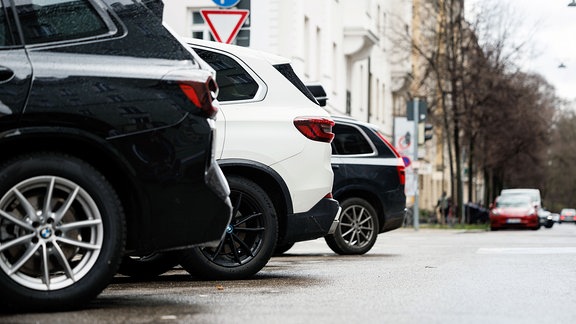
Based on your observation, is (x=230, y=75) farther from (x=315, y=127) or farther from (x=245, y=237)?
(x=245, y=237)

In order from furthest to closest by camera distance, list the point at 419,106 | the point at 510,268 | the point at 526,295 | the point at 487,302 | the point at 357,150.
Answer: the point at 419,106 < the point at 357,150 < the point at 510,268 < the point at 526,295 < the point at 487,302

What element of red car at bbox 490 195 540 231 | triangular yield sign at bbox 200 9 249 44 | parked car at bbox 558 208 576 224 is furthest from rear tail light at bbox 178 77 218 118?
parked car at bbox 558 208 576 224

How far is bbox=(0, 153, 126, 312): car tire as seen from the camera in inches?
258

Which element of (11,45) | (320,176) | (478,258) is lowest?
(478,258)

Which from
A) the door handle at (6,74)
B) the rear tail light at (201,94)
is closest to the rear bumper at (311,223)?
the rear tail light at (201,94)

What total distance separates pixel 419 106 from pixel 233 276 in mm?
25713

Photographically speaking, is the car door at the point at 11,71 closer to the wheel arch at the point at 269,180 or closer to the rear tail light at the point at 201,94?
the rear tail light at the point at 201,94

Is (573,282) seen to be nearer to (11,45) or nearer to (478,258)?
(478,258)

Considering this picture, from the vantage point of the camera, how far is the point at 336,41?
44.8 meters

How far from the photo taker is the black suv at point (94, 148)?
660 centimetres

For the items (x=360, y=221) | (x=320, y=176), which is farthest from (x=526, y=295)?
(x=360, y=221)

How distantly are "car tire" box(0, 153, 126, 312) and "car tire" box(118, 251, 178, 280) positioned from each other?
3517mm

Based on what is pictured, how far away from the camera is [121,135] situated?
267 inches

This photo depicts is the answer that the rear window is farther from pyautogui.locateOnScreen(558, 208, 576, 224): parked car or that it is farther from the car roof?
pyautogui.locateOnScreen(558, 208, 576, 224): parked car
